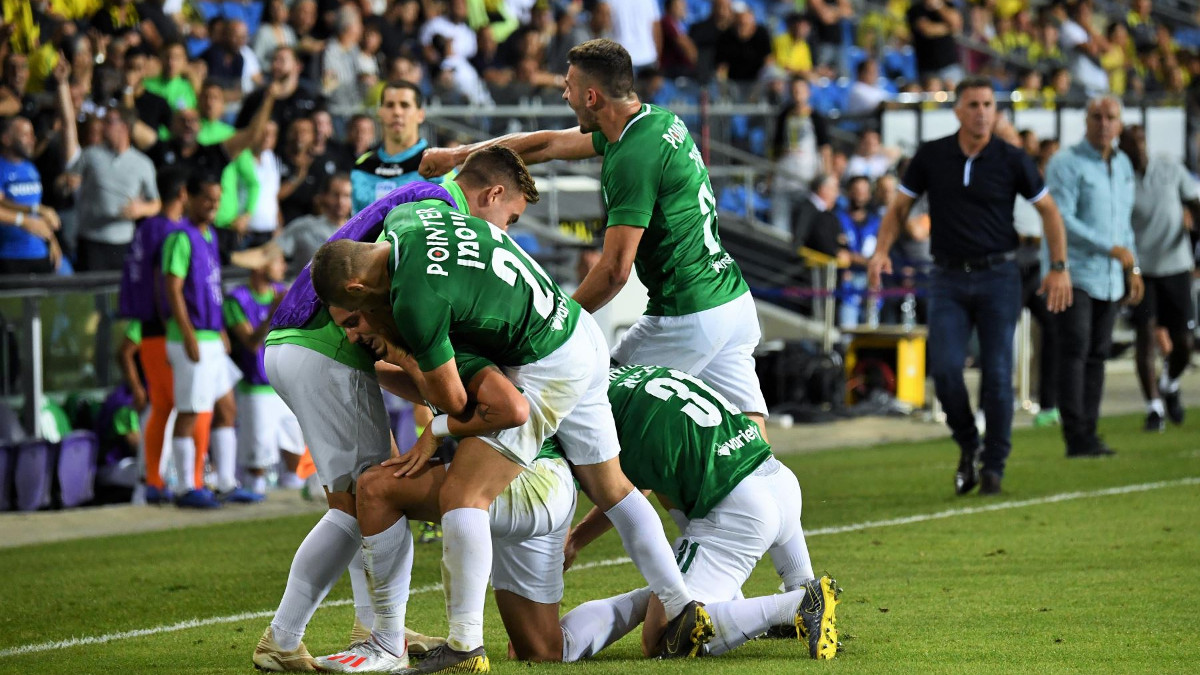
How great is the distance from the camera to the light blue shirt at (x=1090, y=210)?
12.3 meters

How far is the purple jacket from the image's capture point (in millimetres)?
6023

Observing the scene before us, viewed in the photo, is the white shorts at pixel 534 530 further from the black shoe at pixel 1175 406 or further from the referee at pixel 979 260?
the black shoe at pixel 1175 406

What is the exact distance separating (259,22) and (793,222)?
6.34 meters

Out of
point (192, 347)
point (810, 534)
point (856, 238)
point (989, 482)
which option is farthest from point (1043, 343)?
point (192, 347)

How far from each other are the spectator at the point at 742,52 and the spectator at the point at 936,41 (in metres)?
3.21

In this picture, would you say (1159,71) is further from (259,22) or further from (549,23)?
(259,22)

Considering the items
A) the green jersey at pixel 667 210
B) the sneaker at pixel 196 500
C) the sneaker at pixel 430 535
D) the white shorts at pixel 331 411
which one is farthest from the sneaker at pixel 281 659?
the sneaker at pixel 196 500

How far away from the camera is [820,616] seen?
18.8 ft

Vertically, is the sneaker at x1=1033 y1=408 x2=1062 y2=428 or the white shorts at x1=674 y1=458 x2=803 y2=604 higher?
the white shorts at x1=674 y1=458 x2=803 y2=604

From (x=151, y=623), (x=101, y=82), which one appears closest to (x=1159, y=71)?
(x=101, y=82)

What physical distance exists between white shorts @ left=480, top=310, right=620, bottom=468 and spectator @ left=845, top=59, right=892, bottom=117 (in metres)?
15.7

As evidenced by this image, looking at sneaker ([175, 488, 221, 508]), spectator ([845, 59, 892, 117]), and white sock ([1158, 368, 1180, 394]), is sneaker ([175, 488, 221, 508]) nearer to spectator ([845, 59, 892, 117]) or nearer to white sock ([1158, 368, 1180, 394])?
white sock ([1158, 368, 1180, 394])

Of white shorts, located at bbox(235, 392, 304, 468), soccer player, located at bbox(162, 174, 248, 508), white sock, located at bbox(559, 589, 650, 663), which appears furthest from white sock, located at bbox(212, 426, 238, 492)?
white sock, located at bbox(559, 589, 650, 663)

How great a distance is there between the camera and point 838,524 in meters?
9.70
